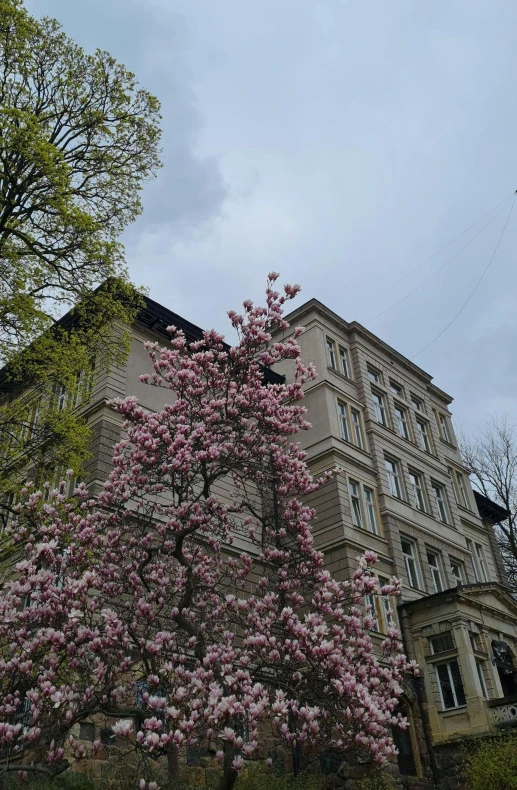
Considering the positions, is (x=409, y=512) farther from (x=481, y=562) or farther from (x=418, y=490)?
(x=481, y=562)

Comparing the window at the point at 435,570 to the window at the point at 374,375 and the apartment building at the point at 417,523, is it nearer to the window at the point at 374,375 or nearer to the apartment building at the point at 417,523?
the apartment building at the point at 417,523

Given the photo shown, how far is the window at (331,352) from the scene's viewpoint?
98.1ft

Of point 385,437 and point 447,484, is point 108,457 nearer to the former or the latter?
point 385,437

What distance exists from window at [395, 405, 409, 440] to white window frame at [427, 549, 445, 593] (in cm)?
571

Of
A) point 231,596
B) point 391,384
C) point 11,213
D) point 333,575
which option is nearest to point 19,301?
point 11,213

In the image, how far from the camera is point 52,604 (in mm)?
9797

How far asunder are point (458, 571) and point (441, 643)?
22.9 ft

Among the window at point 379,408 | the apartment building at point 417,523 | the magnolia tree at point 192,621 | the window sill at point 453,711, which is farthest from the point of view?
the window at point 379,408

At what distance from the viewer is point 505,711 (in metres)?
21.1

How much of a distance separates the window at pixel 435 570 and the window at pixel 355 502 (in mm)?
4787

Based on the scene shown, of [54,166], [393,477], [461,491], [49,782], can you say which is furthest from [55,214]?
[461,491]

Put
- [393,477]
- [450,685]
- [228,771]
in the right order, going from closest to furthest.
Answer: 1. [228,771]
2. [450,685]
3. [393,477]

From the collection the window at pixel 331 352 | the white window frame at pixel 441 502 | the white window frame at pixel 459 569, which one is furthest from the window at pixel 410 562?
the window at pixel 331 352

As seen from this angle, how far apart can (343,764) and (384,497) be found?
10.9 meters
